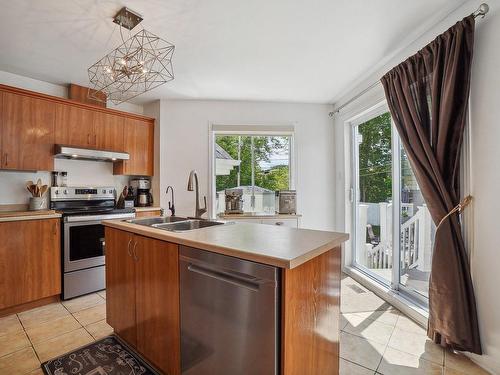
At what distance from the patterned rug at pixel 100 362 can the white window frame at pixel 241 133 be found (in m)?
2.02

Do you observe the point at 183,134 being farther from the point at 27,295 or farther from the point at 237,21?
the point at 27,295

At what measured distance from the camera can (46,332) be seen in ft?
6.86

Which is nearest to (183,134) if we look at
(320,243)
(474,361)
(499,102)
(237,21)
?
(237,21)

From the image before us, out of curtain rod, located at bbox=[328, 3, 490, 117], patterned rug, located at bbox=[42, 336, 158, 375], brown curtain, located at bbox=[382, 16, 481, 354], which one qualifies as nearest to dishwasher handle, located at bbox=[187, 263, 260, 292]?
patterned rug, located at bbox=[42, 336, 158, 375]

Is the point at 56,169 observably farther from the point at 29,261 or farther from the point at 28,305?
the point at 28,305

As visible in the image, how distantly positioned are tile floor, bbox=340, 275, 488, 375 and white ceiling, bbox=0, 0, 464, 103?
8.03ft

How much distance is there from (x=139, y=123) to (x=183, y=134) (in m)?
0.62

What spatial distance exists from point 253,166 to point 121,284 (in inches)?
94.8

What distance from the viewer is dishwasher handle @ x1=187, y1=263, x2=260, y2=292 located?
3.47 ft

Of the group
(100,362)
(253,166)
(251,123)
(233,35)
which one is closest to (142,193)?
(253,166)

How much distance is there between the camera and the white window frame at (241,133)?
3629 mm

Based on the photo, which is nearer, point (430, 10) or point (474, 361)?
point (474, 361)

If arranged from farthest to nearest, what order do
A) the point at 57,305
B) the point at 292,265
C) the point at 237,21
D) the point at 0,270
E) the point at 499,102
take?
the point at 57,305
the point at 0,270
the point at 237,21
the point at 499,102
the point at 292,265

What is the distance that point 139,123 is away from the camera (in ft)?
11.7
